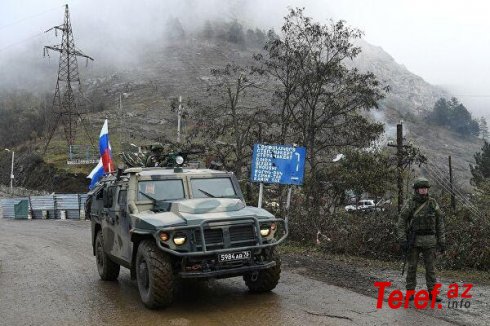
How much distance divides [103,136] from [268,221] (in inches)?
548

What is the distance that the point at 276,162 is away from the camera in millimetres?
13125

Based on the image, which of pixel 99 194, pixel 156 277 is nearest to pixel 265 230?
pixel 156 277

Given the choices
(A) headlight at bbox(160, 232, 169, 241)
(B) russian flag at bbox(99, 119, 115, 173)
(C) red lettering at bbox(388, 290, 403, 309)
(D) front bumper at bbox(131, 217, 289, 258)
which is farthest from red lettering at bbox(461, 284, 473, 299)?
(B) russian flag at bbox(99, 119, 115, 173)

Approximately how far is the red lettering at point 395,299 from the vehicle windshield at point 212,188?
2.94m

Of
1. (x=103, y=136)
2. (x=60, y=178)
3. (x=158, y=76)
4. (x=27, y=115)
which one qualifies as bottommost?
(x=60, y=178)

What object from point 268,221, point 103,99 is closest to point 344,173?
point 268,221

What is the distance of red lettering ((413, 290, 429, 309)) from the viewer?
699 cm

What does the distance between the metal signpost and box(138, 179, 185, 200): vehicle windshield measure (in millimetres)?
5162

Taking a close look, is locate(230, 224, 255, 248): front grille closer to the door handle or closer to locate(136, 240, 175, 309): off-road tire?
locate(136, 240, 175, 309): off-road tire

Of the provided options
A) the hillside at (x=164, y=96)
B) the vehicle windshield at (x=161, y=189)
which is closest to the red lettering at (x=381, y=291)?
the vehicle windshield at (x=161, y=189)

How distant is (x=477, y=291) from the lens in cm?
805

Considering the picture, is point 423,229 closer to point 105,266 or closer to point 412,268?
point 412,268

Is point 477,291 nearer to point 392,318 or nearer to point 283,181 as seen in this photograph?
point 392,318

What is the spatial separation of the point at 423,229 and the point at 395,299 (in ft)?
3.69
